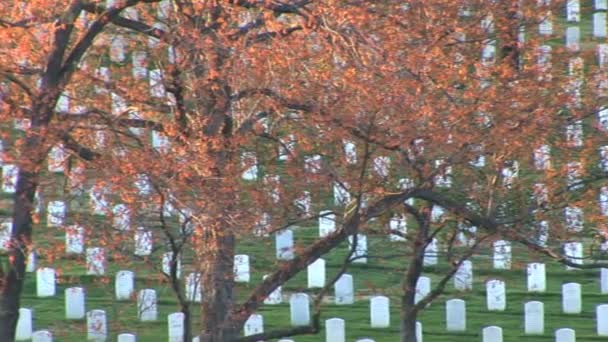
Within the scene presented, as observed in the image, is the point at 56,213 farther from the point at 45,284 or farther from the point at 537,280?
the point at 537,280

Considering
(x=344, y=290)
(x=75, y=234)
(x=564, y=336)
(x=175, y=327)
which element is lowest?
(x=564, y=336)

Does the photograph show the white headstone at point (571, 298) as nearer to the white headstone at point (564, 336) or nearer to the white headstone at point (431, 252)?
the white headstone at point (564, 336)

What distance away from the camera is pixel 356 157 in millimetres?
8125

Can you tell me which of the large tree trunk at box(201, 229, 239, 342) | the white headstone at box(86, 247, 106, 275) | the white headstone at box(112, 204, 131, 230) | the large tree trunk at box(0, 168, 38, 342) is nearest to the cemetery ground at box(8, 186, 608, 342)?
the white headstone at box(86, 247, 106, 275)

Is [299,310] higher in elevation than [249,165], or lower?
lower

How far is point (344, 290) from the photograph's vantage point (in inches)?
444

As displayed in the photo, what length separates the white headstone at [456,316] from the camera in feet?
35.7

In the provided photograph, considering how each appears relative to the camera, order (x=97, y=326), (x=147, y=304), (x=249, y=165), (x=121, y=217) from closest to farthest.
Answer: (x=121, y=217) → (x=249, y=165) → (x=97, y=326) → (x=147, y=304)

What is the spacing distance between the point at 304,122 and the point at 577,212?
202cm

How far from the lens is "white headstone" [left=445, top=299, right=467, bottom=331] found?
1089 centimetres

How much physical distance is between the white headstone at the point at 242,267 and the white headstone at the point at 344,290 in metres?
0.96

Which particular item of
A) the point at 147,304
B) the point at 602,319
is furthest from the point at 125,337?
the point at 602,319

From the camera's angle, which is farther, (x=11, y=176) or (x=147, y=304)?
(x=147, y=304)

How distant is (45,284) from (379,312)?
9.45ft
